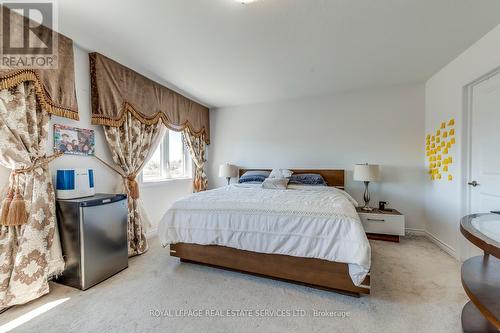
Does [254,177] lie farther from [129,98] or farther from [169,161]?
[129,98]

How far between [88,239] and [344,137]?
3893mm

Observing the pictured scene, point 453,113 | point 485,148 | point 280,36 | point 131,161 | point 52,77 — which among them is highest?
point 280,36

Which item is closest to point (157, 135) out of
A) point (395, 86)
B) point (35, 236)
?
point (35, 236)

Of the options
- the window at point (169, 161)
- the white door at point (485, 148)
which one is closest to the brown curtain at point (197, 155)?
the window at point (169, 161)

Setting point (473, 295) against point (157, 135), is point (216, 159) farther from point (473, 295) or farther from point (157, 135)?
point (473, 295)

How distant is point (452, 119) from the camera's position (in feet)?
8.51

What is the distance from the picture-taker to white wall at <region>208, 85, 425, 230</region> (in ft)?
11.0

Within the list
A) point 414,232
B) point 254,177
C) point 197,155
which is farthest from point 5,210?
point 414,232

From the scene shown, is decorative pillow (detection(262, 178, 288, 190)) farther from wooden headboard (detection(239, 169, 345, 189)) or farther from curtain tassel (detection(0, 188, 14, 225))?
curtain tassel (detection(0, 188, 14, 225))

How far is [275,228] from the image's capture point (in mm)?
1900

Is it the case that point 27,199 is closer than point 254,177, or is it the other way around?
point 27,199

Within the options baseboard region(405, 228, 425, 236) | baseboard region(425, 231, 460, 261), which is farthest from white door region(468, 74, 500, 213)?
baseboard region(405, 228, 425, 236)

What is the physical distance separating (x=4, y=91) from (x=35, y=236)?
1.22 m

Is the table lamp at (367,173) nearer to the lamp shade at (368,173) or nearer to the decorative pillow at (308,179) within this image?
the lamp shade at (368,173)
